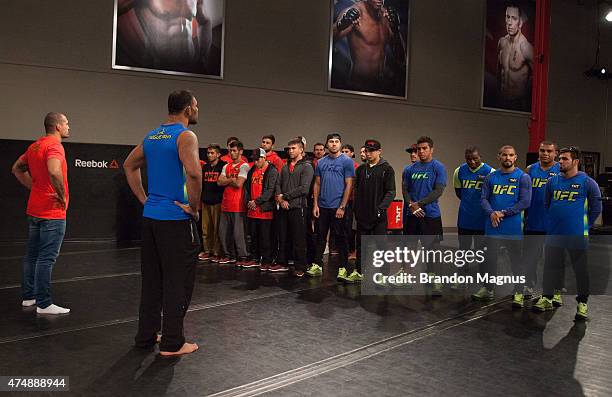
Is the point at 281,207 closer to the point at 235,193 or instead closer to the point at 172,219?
the point at 235,193

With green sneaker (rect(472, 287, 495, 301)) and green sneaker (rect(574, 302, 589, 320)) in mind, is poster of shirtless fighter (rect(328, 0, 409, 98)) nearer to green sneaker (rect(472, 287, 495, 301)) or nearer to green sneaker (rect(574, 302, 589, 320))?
green sneaker (rect(472, 287, 495, 301))

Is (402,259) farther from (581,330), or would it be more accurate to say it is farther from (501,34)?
(501,34)

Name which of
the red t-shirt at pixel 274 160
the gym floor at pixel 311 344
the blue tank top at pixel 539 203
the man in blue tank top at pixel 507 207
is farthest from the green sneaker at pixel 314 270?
the blue tank top at pixel 539 203

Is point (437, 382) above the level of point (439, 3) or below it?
below

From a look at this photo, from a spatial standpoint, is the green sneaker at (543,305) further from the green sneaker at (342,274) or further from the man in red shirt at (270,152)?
the man in red shirt at (270,152)

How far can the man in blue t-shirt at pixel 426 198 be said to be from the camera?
607 centimetres

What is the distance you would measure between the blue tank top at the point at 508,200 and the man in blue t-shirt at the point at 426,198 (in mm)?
626

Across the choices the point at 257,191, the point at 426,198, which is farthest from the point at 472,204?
the point at 257,191

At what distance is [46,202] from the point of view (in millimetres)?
4621

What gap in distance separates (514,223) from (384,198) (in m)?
1.34

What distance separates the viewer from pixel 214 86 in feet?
35.3

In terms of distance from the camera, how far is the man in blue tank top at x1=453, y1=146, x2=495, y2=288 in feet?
19.7

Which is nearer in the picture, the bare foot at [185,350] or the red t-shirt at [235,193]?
the bare foot at [185,350]

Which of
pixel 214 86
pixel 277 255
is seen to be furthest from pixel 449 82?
pixel 277 255
